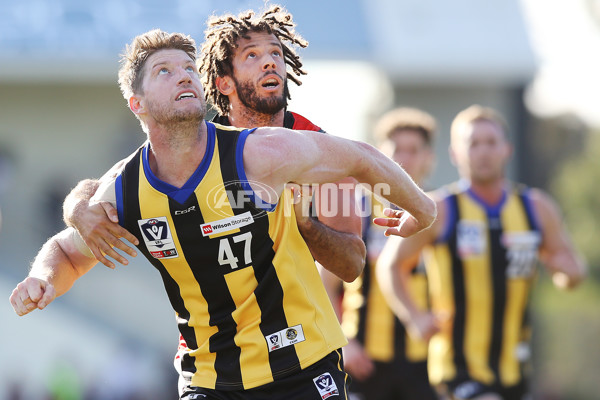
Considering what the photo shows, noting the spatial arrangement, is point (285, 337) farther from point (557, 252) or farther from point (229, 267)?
point (557, 252)

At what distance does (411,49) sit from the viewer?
20625 millimetres

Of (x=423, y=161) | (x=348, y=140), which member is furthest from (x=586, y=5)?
(x=348, y=140)

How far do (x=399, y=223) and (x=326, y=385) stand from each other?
0.90 m

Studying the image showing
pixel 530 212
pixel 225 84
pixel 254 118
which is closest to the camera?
pixel 254 118

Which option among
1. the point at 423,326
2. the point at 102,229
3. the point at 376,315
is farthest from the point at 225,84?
the point at 376,315

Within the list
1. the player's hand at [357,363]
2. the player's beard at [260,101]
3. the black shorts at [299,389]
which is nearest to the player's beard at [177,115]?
the player's beard at [260,101]

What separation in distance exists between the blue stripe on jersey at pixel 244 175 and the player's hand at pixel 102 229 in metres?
0.61

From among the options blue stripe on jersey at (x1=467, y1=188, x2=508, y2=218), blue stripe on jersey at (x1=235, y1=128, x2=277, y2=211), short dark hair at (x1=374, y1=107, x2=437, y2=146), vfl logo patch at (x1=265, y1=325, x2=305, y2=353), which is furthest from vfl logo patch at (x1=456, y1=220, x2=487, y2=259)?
blue stripe on jersey at (x1=235, y1=128, x2=277, y2=211)

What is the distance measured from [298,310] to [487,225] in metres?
3.71

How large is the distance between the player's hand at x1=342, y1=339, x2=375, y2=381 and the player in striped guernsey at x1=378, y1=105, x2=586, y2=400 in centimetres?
54

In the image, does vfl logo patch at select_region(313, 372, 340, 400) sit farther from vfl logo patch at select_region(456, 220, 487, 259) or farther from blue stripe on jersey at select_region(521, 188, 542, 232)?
blue stripe on jersey at select_region(521, 188, 542, 232)

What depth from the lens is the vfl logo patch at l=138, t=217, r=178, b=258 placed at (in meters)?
4.86

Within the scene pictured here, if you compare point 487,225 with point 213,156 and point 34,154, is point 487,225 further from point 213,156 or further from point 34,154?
point 34,154

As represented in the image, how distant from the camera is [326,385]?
507cm
